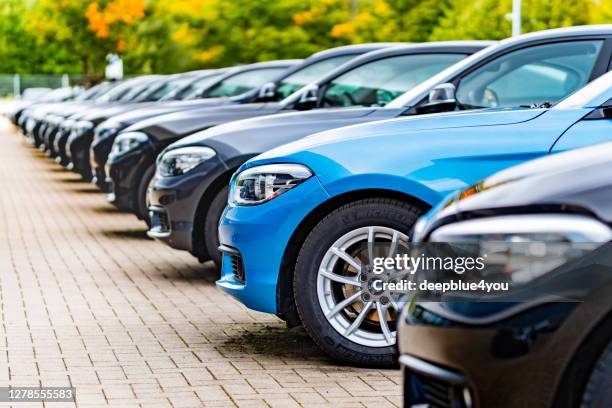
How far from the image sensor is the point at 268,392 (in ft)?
20.5

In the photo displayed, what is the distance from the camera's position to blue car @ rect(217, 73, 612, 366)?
6.47 meters

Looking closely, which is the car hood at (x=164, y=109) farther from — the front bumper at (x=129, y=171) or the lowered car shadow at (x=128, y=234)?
the front bumper at (x=129, y=171)

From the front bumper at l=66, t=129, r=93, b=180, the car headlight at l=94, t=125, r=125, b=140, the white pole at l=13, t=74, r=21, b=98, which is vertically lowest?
the white pole at l=13, t=74, r=21, b=98

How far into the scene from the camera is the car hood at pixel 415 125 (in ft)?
21.4

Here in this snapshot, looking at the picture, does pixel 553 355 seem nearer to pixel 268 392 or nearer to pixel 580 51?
pixel 268 392

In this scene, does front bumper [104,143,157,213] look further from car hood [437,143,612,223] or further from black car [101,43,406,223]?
Answer: car hood [437,143,612,223]

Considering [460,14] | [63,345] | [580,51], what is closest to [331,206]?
[63,345]

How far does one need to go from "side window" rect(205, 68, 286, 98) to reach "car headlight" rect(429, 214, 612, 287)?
1120 cm

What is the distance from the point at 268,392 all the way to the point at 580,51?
134 inches

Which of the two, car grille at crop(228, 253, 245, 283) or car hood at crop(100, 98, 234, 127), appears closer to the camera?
car grille at crop(228, 253, 245, 283)

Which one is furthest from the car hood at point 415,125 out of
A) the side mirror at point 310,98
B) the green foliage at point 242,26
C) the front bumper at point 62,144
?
the green foliage at point 242,26

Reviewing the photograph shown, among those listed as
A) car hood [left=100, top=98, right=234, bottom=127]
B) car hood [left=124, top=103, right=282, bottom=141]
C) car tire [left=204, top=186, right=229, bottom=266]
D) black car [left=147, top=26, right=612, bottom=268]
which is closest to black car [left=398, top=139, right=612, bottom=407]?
black car [left=147, top=26, right=612, bottom=268]

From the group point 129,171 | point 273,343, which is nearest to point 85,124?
point 129,171

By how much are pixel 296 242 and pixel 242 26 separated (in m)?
50.9
